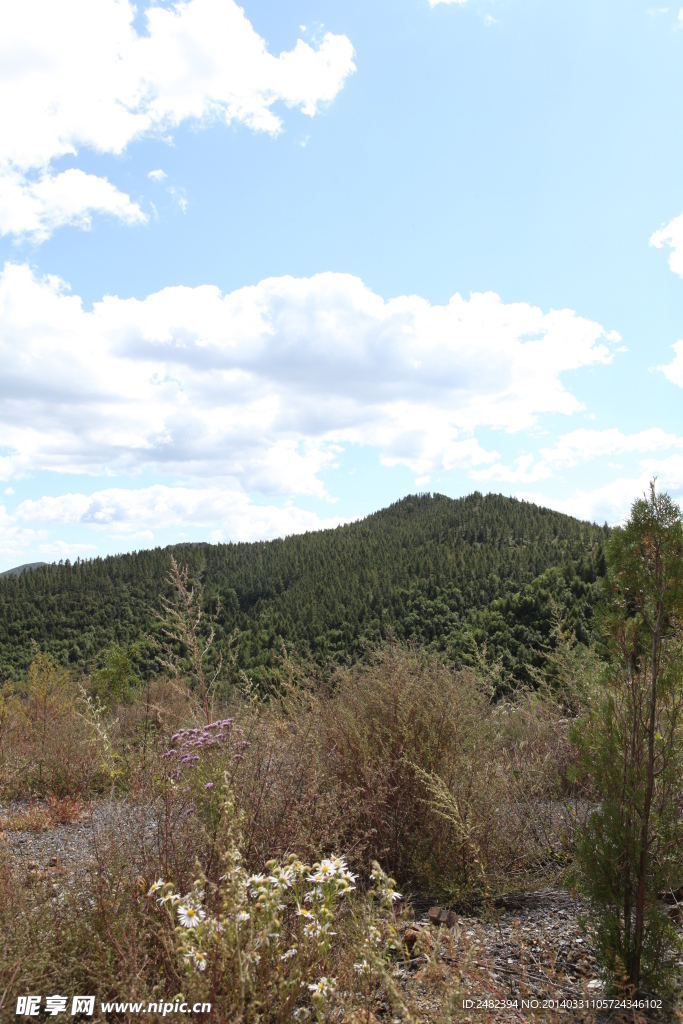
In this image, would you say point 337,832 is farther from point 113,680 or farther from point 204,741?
point 113,680

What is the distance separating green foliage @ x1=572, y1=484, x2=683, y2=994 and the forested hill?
1996 centimetres

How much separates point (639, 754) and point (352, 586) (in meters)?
49.0

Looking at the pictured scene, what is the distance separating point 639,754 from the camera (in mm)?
2650

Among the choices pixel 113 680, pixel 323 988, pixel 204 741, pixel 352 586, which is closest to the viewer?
pixel 323 988

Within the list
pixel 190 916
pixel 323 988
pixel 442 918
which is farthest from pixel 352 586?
pixel 323 988

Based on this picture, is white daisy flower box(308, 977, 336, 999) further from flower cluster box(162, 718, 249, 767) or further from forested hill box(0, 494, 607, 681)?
forested hill box(0, 494, 607, 681)

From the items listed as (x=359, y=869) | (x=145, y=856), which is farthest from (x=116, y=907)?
(x=359, y=869)

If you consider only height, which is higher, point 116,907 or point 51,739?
point 116,907

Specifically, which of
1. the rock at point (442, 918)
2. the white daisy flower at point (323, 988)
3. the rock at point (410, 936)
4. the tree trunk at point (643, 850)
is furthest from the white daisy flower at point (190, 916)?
the tree trunk at point (643, 850)

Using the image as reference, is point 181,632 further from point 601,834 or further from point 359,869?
point 601,834

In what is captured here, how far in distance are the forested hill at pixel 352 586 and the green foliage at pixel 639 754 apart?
65.5ft

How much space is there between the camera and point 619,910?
2512 millimetres

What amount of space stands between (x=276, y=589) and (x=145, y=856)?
57945 millimetres

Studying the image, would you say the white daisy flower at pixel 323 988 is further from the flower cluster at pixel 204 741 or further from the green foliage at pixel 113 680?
the green foliage at pixel 113 680
